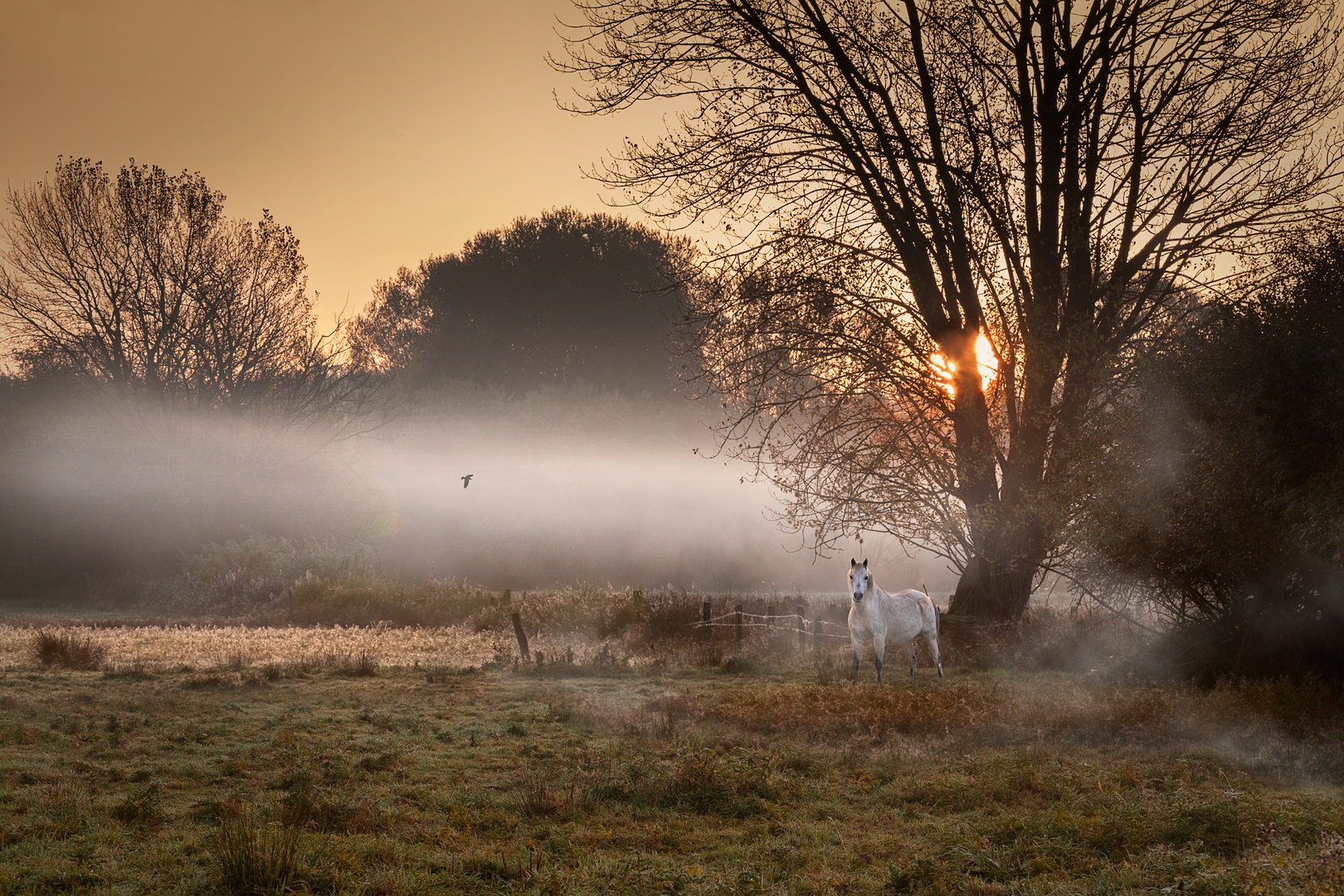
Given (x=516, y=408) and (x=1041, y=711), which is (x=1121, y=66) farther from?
(x=516, y=408)

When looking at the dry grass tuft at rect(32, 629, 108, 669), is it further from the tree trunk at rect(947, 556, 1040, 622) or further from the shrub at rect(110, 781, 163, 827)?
the tree trunk at rect(947, 556, 1040, 622)

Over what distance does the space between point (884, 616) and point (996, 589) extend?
409 centimetres

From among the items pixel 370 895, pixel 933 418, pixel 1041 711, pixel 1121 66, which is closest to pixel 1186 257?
pixel 1121 66

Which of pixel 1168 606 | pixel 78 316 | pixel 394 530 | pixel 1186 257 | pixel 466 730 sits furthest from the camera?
pixel 394 530

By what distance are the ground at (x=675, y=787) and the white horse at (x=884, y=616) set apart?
46.6 inches

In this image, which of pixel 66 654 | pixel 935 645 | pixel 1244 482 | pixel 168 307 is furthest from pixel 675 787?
pixel 168 307

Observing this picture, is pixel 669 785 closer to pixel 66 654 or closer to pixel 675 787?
pixel 675 787

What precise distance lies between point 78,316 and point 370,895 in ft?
121

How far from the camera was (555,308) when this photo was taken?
53500 mm

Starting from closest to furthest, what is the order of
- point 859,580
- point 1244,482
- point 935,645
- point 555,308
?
1. point 1244,482
2. point 859,580
3. point 935,645
4. point 555,308

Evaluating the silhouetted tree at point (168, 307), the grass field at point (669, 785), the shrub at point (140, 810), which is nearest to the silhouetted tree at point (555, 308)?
the silhouetted tree at point (168, 307)

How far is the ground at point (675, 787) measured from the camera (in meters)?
6.58

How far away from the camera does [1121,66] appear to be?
733 inches

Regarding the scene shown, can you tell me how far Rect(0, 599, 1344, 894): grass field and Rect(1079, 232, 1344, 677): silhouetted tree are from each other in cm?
143
